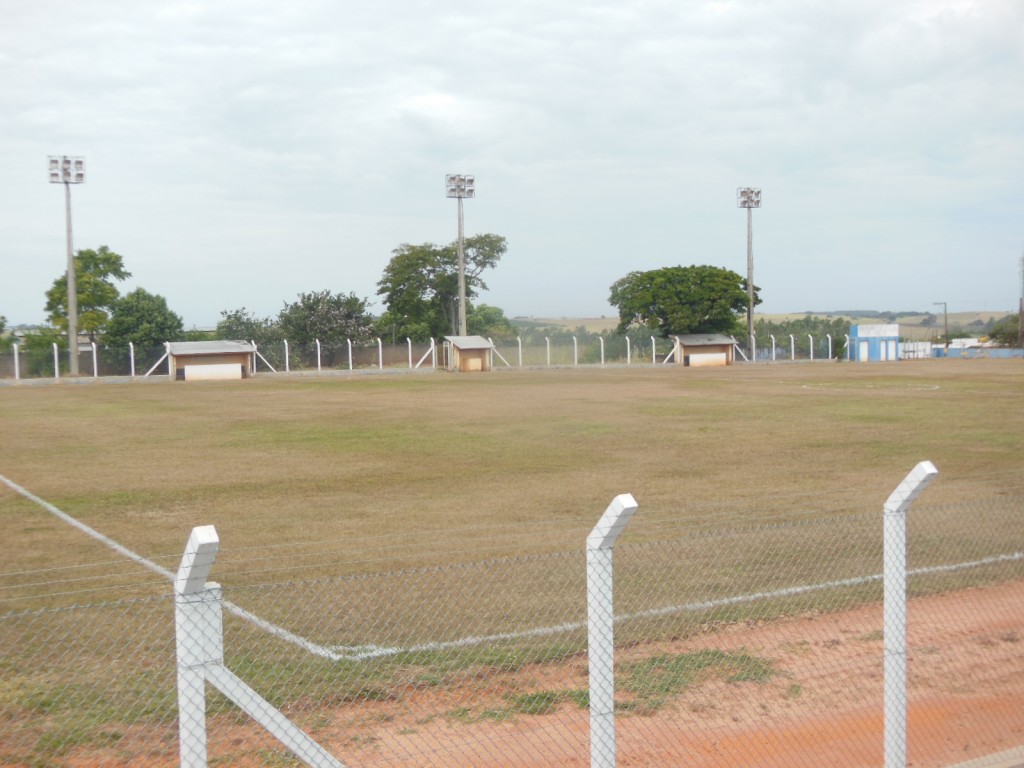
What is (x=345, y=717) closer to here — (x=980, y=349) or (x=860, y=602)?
(x=860, y=602)

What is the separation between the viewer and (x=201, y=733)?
4262 millimetres

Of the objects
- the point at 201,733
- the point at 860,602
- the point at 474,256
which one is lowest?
the point at 860,602

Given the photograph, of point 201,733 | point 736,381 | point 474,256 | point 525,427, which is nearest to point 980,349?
point 474,256

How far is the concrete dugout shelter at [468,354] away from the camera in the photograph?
219ft

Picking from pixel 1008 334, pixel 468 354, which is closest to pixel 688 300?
pixel 468 354

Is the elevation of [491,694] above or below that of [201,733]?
below

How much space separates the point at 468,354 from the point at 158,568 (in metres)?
55.8

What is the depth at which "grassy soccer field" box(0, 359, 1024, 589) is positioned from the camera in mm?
13586

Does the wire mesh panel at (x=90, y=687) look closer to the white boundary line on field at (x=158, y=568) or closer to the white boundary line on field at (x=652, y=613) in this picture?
the white boundary line on field at (x=158, y=568)

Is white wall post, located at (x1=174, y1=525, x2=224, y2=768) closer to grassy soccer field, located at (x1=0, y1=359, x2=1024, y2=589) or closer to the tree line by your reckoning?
grassy soccer field, located at (x1=0, y1=359, x2=1024, y2=589)

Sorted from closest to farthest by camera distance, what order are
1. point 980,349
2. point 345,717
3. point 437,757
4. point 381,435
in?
1. point 437,757
2. point 345,717
3. point 381,435
4. point 980,349

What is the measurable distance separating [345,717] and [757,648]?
129 inches

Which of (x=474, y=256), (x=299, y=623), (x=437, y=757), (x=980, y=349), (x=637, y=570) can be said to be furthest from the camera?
(x=980, y=349)

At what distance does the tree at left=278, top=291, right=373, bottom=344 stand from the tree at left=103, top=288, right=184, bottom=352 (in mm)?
8514
